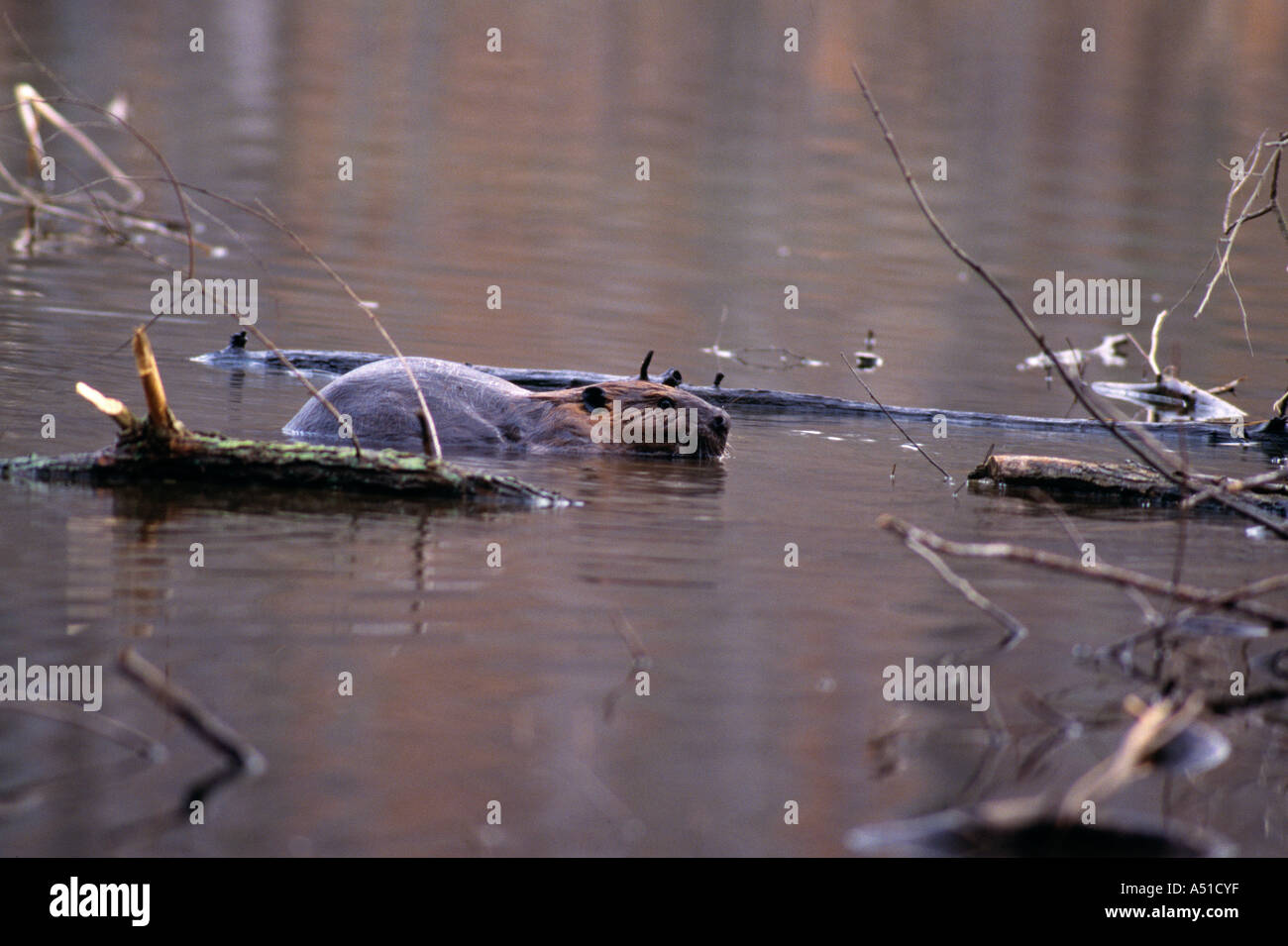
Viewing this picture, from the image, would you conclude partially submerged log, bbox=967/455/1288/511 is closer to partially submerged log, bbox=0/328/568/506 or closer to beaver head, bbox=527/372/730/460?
beaver head, bbox=527/372/730/460

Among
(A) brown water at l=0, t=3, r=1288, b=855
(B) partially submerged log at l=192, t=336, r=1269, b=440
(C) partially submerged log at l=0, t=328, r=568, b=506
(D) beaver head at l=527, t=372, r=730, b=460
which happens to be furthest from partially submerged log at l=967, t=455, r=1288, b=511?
(C) partially submerged log at l=0, t=328, r=568, b=506

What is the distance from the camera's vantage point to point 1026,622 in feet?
20.9

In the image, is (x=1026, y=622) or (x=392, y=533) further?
(x=392, y=533)

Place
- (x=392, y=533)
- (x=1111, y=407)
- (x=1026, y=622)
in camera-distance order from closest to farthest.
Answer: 1. (x=1026, y=622)
2. (x=392, y=533)
3. (x=1111, y=407)

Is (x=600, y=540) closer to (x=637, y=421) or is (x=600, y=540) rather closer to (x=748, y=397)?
(x=637, y=421)

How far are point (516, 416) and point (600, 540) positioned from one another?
2.60 m

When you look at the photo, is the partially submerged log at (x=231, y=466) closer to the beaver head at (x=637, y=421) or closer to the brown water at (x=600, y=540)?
the brown water at (x=600, y=540)

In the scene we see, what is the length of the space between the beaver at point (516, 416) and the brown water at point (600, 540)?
1.02ft

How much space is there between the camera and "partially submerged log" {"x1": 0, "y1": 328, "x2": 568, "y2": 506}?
7.36 m

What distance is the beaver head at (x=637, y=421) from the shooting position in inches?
376

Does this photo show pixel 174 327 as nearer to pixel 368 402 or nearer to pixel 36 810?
pixel 368 402

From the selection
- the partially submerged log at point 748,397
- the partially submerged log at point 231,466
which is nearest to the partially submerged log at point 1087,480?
the partially submerged log at point 748,397
